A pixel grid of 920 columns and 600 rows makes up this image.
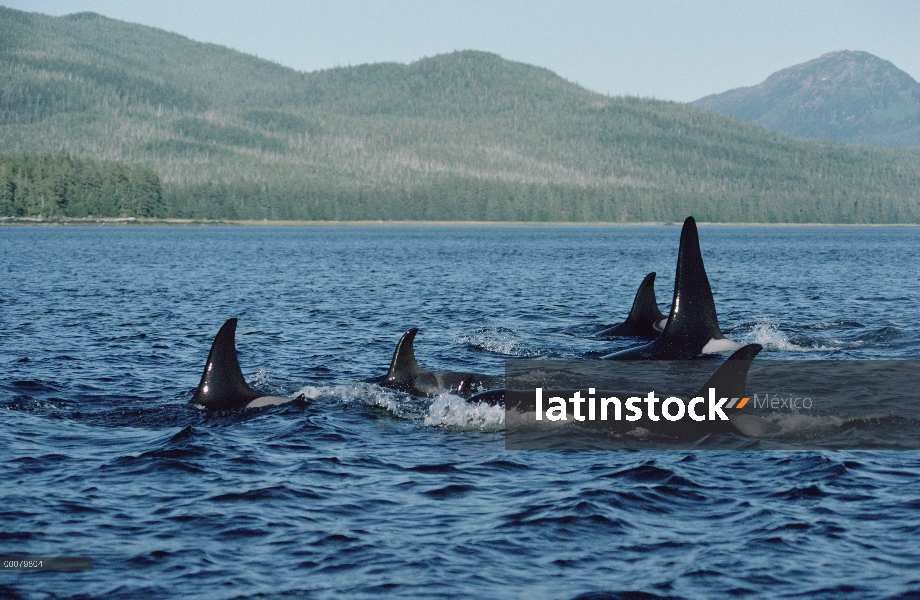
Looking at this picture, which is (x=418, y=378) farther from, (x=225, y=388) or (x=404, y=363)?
(x=225, y=388)

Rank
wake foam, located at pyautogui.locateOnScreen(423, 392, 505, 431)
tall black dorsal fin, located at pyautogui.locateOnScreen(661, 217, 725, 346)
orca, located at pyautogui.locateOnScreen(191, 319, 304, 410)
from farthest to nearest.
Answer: tall black dorsal fin, located at pyautogui.locateOnScreen(661, 217, 725, 346)
orca, located at pyautogui.locateOnScreen(191, 319, 304, 410)
wake foam, located at pyautogui.locateOnScreen(423, 392, 505, 431)

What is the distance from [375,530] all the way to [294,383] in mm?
11057

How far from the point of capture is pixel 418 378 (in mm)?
19922

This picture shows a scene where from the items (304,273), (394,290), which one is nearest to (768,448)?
(394,290)

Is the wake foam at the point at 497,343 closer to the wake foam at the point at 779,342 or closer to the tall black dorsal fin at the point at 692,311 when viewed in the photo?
the tall black dorsal fin at the point at 692,311

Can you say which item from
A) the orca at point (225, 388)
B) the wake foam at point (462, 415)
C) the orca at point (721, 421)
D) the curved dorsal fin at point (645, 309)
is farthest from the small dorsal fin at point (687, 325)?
the orca at point (225, 388)

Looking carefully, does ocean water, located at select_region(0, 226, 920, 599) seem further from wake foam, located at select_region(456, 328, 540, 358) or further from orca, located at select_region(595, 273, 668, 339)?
orca, located at select_region(595, 273, 668, 339)

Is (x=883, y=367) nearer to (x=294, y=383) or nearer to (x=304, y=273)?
(x=294, y=383)

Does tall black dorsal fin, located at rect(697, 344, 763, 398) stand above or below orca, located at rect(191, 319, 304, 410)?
above

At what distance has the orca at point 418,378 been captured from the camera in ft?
64.1

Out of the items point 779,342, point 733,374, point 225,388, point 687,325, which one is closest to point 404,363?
point 225,388

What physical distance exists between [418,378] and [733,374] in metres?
6.83

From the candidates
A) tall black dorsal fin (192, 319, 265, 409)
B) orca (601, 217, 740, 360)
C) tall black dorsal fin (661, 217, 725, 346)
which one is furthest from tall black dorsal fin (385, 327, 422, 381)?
tall black dorsal fin (661, 217, 725, 346)

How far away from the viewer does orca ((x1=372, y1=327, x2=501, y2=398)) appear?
19531 mm
